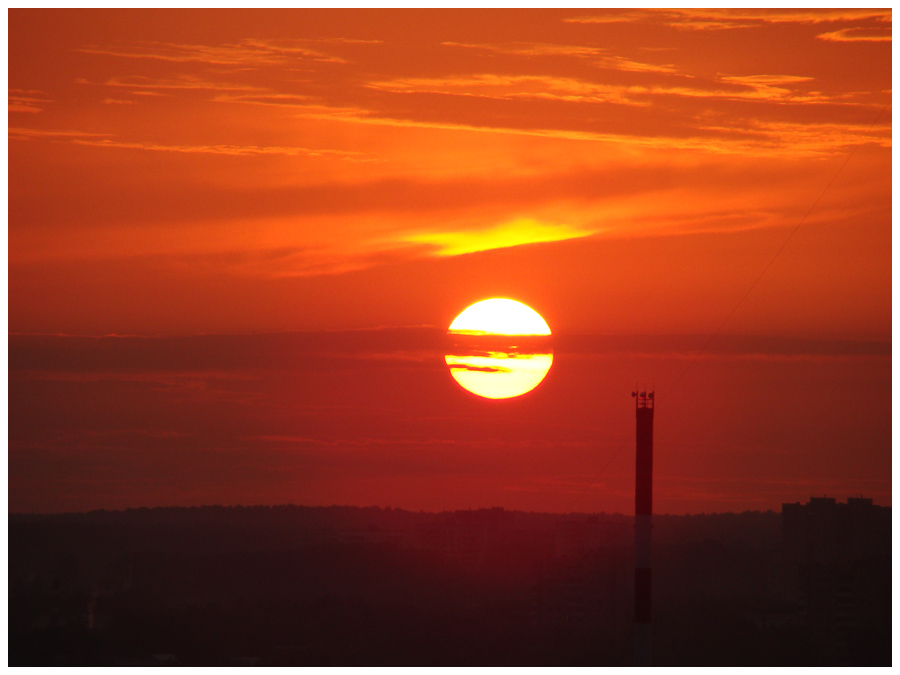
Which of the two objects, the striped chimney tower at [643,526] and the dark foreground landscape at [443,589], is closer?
the striped chimney tower at [643,526]

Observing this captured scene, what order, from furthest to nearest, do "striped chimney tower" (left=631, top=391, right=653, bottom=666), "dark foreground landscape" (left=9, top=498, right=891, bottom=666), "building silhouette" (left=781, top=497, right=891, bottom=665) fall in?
"building silhouette" (left=781, top=497, right=891, bottom=665) < "dark foreground landscape" (left=9, top=498, right=891, bottom=666) < "striped chimney tower" (left=631, top=391, right=653, bottom=666)

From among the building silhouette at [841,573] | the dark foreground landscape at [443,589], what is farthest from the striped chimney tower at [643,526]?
the building silhouette at [841,573]

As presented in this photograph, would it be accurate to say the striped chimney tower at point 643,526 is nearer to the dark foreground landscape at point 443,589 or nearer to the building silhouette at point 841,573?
the dark foreground landscape at point 443,589

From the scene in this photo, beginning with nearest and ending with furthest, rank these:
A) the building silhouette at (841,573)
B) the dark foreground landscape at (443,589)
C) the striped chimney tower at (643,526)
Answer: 1. the striped chimney tower at (643,526)
2. the dark foreground landscape at (443,589)
3. the building silhouette at (841,573)

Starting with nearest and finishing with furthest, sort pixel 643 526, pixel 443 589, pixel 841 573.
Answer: pixel 643 526, pixel 841 573, pixel 443 589

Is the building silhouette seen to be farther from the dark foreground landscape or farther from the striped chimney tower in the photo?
the striped chimney tower

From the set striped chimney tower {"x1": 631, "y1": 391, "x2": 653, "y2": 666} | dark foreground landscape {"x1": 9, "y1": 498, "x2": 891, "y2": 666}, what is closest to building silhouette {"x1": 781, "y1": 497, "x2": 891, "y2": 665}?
dark foreground landscape {"x1": 9, "y1": 498, "x2": 891, "y2": 666}
